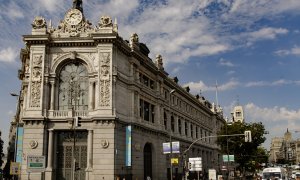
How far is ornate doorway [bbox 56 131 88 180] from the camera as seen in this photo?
138 feet

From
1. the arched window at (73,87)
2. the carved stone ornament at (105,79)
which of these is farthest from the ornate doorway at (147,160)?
the arched window at (73,87)

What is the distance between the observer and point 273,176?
4731 cm

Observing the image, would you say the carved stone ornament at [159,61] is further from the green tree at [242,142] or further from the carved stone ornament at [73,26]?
the green tree at [242,142]

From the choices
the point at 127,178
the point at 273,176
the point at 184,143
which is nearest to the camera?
the point at 127,178

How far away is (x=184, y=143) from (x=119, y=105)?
31931 millimetres

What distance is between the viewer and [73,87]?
44.4 m

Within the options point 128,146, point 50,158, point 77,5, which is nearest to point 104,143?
point 128,146

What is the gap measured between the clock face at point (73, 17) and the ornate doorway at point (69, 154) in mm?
13476

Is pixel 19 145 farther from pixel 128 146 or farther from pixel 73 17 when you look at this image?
pixel 73 17

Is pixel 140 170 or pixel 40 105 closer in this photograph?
pixel 40 105

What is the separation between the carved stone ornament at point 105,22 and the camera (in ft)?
147

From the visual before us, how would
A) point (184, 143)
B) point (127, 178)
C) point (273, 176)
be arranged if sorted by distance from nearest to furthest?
point (127, 178) → point (273, 176) → point (184, 143)

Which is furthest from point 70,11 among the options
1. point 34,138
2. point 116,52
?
point 34,138

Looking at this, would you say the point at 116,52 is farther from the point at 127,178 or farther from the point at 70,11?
the point at 127,178
